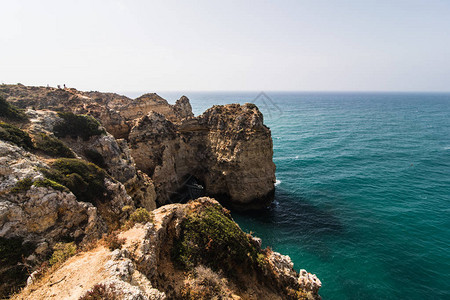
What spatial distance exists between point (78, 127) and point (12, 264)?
55.5 ft

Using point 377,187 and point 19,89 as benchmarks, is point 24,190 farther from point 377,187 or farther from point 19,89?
point 377,187

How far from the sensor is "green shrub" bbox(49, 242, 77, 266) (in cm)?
1088

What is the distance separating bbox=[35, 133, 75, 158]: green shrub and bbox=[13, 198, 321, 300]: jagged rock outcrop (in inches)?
460

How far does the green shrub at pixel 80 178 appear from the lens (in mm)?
15502

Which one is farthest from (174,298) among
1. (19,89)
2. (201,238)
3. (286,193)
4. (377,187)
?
(19,89)

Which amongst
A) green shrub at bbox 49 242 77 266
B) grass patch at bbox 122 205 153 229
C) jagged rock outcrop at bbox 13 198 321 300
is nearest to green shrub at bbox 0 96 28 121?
green shrub at bbox 49 242 77 266

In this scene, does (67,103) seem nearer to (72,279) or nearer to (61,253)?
(61,253)

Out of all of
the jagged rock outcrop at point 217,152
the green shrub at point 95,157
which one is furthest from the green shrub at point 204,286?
the jagged rock outcrop at point 217,152

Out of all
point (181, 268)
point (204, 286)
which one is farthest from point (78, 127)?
point (204, 286)

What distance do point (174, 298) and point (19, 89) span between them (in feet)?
175

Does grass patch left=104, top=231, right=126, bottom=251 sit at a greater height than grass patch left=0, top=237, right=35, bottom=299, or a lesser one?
greater

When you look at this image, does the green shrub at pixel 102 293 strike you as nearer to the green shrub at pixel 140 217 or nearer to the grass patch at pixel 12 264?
the green shrub at pixel 140 217

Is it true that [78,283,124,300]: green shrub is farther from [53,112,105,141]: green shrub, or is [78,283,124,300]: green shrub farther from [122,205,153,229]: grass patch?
[53,112,105,141]: green shrub

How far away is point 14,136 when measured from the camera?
638 inches
